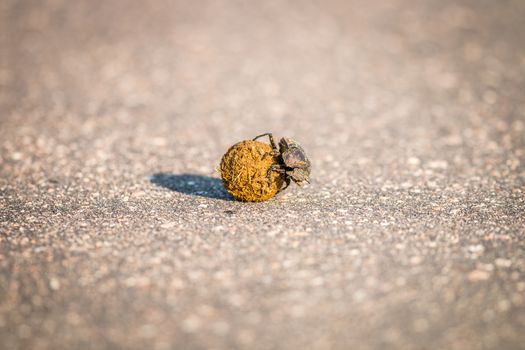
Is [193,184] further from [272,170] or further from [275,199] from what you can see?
[272,170]

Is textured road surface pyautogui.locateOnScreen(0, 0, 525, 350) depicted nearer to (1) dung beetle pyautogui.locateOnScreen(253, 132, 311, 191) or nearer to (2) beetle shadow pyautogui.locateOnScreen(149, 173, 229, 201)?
(2) beetle shadow pyautogui.locateOnScreen(149, 173, 229, 201)

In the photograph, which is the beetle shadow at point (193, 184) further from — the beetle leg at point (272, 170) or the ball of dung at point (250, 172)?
the beetle leg at point (272, 170)

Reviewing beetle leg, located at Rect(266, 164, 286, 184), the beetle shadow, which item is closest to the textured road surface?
the beetle shadow

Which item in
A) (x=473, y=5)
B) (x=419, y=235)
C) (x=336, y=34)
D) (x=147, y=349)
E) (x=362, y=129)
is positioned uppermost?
(x=473, y=5)

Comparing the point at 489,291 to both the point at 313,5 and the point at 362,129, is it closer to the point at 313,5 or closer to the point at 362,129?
the point at 362,129

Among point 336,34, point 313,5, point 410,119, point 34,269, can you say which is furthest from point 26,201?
point 313,5

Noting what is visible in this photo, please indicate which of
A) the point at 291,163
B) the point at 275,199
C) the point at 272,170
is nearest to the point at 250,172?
the point at 272,170

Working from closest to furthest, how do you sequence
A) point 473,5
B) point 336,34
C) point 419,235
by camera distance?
point 419,235
point 336,34
point 473,5
